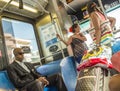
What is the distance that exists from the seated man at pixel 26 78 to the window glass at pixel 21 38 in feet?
2.79

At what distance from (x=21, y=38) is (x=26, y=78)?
1.77 meters

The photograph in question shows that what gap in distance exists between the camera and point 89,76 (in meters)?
1.64

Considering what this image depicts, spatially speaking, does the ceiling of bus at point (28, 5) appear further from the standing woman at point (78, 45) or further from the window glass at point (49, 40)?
the standing woman at point (78, 45)

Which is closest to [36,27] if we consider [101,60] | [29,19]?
[29,19]

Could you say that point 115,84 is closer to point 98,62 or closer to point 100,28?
point 98,62

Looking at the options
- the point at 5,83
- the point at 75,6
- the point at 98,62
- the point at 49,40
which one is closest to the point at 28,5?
the point at 49,40

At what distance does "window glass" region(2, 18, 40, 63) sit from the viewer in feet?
12.7

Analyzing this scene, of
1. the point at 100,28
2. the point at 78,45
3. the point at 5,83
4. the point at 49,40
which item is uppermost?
the point at 49,40

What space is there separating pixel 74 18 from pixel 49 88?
3.39m

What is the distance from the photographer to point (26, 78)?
2689mm

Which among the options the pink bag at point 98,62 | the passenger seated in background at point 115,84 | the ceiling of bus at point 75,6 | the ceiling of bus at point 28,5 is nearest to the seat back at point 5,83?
the pink bag at point 98,62

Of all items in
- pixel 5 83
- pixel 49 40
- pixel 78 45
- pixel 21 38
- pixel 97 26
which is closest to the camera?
pixel 97 26

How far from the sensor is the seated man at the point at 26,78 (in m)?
2.43

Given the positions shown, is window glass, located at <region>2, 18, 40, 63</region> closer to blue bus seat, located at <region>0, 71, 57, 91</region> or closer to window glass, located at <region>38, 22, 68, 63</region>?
window glass, located at <region>38, 22, 68, 63</region>
